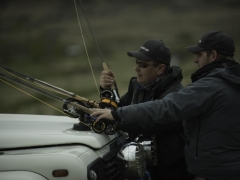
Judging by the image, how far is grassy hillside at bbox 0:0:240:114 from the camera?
7.25 meters

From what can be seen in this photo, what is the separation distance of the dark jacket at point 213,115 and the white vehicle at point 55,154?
1.51 feet

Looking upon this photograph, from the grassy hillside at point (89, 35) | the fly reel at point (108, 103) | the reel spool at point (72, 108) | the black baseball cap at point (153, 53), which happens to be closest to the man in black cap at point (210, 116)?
the fly reel at point (108, 103)

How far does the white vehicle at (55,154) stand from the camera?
276 cm

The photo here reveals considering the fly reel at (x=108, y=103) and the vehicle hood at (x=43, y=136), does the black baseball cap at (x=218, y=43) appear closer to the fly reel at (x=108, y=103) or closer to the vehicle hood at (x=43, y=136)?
the fly reel at (x=108, y=103)

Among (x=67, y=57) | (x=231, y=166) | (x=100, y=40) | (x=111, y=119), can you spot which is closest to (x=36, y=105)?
(x=67, y=57)

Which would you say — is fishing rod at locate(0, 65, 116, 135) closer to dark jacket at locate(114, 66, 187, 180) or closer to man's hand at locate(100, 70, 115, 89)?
dark jacket at locate(114, 66, 187, 180)

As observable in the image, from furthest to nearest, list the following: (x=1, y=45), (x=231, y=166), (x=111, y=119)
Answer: (x=1, y=45) < (x=111, y=119) < (x=231, y=166)

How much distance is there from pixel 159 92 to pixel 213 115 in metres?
0.70

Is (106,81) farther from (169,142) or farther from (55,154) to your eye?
(55,154)

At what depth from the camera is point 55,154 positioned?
2.78 metres

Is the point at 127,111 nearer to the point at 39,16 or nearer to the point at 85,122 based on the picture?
the point at 85,122

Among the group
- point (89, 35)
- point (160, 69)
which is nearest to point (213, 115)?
point (160, 69)

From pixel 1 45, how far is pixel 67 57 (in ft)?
4.48

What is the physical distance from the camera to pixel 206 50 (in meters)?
2.99
